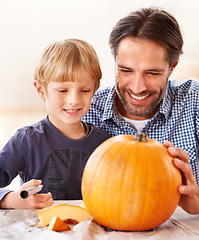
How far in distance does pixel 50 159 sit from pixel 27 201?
309 millimetres

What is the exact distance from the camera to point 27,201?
1.14 meters

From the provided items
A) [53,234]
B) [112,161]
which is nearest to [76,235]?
[53,234]

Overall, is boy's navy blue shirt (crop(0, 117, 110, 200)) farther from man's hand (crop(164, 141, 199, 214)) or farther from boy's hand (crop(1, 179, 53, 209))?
man's hand (crop(164, 141, 199, 214))

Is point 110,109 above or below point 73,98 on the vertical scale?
below

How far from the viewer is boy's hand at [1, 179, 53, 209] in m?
1.12

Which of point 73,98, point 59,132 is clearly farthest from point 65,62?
point 59,132

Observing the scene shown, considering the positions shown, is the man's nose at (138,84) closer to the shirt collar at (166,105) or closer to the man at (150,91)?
the man at (150,91)

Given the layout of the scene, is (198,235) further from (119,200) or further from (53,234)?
(53,234)

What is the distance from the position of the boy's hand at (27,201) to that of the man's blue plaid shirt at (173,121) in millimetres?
674

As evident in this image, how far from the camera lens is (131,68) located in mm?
1575

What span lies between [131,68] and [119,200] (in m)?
0.76

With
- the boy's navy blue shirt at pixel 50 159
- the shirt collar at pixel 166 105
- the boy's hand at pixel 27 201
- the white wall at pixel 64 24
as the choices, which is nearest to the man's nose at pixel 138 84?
the shirt collar at pixel 166 105

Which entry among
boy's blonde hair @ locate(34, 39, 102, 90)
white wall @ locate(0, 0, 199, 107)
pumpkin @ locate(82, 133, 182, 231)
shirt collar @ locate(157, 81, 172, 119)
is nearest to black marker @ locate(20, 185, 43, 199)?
pumpkin @ locate(82, 133, 182, 231)

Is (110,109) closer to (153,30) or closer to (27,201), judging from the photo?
(153,30)
